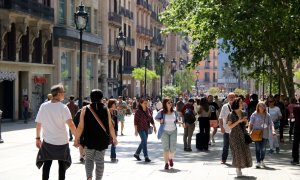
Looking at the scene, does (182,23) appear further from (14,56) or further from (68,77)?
(68,77)

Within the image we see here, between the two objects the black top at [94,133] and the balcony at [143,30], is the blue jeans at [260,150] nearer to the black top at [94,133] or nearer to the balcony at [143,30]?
the black top at [94,133]

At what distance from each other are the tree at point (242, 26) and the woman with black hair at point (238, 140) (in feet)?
31.4

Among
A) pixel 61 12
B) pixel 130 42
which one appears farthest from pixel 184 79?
pixel 61 12

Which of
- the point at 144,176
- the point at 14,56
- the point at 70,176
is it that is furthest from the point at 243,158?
→ the point at 14,56

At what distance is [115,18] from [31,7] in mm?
23943

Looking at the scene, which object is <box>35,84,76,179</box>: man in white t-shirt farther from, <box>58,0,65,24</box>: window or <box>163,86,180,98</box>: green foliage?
<box>163,86,180,98</box>: green foliage

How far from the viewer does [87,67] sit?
165ft

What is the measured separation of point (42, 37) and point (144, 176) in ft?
96.6

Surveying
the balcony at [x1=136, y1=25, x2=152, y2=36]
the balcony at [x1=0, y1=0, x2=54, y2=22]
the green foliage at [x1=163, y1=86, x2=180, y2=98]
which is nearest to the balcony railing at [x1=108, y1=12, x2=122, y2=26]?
the green foliage at [x1=163, y1=86, x2=180, y2=98]

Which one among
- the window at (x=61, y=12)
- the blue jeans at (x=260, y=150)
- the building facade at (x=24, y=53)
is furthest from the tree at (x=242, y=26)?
Answer: the window at (x=61, y=12)

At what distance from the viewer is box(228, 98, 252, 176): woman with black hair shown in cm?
1270

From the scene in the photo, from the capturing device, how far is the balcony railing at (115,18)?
59.3 m

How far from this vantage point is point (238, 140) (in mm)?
12797

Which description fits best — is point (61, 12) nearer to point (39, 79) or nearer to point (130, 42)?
point (39, 79)
